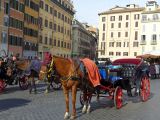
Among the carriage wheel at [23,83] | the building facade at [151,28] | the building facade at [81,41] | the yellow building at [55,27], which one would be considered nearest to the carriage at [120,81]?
the carriage wheel at [23,83]

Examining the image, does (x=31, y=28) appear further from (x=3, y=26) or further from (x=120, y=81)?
(x=120, y=81)

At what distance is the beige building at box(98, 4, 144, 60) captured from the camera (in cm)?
10794

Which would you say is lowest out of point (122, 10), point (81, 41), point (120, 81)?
point (120, 81)

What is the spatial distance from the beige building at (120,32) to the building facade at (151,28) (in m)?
3.67

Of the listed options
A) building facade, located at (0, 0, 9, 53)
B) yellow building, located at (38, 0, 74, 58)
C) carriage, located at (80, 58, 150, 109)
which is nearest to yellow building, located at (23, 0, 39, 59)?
yellow building, located at (38, 0, 74, 58)

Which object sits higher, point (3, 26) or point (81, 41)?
point (81, 41)

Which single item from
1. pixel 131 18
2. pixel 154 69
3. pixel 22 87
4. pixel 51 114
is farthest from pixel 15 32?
pixel 131 18

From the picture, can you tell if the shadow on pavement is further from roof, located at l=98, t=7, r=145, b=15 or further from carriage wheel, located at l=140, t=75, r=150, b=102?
roof, located at l=98, t=7, r=145, b=15

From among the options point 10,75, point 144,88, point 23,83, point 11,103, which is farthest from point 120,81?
point 23,83

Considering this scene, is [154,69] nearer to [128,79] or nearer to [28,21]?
[128,79]

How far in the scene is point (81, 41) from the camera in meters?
120

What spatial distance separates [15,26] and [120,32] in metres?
56.4

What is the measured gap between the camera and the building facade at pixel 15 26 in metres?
57.1

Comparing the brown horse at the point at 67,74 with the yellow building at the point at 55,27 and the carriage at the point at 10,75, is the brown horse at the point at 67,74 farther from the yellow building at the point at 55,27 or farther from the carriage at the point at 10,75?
the yellow building at the point at 55,27
